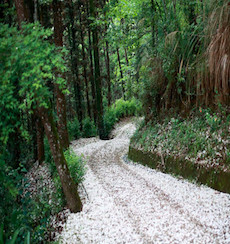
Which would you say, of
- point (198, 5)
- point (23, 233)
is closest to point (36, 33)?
point (23, 233)

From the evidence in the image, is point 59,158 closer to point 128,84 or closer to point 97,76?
point 128,84

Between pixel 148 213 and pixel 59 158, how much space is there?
2311mm

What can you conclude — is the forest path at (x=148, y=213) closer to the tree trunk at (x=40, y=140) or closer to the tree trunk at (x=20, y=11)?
the tree trunk at (x=40, y=140)

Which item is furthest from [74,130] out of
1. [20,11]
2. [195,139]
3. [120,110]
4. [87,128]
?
[20,11]

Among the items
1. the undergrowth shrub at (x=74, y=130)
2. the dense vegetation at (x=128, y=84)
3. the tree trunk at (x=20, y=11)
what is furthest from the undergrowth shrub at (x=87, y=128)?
the tree trunk at (x=20, y=11)

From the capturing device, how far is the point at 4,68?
11.0 ft

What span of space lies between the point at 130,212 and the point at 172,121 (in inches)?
150

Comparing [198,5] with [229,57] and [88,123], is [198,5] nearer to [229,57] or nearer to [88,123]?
[229,57]

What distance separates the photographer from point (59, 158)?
16.4ft

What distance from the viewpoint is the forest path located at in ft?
13.3

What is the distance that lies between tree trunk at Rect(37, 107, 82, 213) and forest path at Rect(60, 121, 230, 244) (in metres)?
0.29

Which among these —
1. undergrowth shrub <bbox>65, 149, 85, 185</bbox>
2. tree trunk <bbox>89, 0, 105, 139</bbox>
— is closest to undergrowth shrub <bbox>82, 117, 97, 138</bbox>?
tree trunk <bbox>89, 0, 105, 139</bbox>

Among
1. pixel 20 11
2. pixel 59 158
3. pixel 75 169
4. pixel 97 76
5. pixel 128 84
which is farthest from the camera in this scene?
pixel 97 76

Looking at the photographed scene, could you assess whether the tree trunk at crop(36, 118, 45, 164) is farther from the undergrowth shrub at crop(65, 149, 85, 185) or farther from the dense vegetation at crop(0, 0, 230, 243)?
the undergrowth shrub at crop(65, 149, 85, 185)
